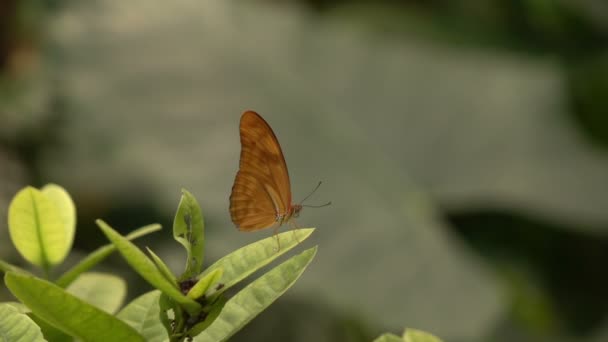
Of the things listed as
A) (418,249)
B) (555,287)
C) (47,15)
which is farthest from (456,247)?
(47,15)

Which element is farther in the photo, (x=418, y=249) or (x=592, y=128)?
(x=592, y=128)

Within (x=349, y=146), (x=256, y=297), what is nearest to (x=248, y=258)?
(x=256, y=297)

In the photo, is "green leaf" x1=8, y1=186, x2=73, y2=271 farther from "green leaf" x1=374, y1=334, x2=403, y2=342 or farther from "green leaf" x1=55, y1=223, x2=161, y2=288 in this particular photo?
"green leaf" x1=374, y1=334, x2=403, y2=342

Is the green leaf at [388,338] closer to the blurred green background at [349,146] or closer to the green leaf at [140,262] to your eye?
the green leaf at [140,262]

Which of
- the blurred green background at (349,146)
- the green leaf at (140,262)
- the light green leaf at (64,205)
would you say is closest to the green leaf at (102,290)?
the light green leaf at (64,205)

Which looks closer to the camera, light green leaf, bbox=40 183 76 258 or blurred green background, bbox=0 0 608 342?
light green leaf, bbox=40 183 76 258

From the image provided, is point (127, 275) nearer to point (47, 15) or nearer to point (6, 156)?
point (6, 156)

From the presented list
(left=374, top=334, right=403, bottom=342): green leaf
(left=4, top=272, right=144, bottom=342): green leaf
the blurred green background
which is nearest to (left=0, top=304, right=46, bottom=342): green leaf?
(left=4, top=272, right=144, bottom=342): green leaf
